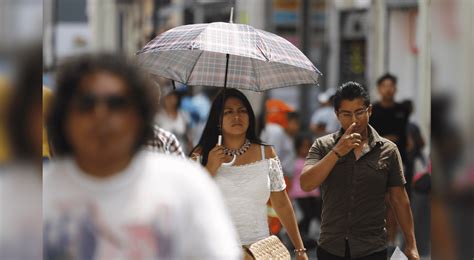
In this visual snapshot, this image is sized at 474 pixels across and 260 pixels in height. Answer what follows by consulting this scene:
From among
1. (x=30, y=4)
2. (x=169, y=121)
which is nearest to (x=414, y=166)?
(x=169, y=121)

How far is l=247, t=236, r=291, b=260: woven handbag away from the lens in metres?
5.97

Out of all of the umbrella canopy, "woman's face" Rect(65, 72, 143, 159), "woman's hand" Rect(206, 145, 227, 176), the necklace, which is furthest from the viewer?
the umbrella canopy

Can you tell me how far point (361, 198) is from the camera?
6191 mm

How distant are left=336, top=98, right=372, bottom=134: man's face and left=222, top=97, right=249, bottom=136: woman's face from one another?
554 mm

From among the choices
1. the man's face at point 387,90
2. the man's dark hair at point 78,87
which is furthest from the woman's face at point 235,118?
the man's face at point 387,90

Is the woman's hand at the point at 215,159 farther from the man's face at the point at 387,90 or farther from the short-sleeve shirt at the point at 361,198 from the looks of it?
the man's face at the point at 387,90

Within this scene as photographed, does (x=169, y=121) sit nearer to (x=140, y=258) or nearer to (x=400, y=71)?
(x=400, y=71)

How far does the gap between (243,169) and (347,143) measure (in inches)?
24.2

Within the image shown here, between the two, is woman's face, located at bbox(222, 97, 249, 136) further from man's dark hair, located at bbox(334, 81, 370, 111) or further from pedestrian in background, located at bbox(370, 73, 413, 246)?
pedestrian in background, located at bbox(370, 73, 413, 246)

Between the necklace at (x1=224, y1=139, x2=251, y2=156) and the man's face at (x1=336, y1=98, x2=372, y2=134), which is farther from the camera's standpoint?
the necklace at (x1=224, y1=139, x2=251, y2=156)

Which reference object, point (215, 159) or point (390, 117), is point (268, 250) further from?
point (390, 117)

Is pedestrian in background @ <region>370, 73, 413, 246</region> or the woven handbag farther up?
pedestrian in background @ <region>370, 73, 413, 246</region>

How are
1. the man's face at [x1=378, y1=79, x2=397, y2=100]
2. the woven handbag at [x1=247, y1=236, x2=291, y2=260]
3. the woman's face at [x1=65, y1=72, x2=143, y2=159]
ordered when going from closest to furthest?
1. the woman's face at [x1=65, y1=72, x2=143, y2=159]
2. the woven handbag at [x1=247, y1=236, x2=291, y2=260]
3. the man's face at [x1=378, y1=79, x2=397, y2=100]

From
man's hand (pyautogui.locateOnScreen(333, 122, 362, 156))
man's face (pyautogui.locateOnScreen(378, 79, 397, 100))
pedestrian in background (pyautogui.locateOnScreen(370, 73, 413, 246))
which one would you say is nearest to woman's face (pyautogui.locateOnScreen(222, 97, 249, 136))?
man's hand (pyautogui.locateOnScreen(333, 122, 362, 156))
